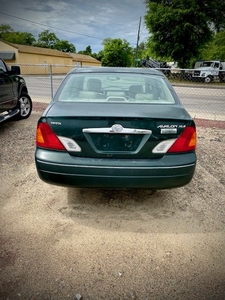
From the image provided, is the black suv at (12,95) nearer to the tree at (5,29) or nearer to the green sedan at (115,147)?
the green sedan at (115,147)

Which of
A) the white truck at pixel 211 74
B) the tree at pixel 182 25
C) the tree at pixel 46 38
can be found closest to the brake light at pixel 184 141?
the white truck at pixel 211 74

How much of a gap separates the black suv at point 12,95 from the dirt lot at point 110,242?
2519 mm

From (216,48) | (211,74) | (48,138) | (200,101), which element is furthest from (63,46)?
(48,138)

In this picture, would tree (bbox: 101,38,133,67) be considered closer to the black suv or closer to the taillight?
the black suv

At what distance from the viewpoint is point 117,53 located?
5400 cm

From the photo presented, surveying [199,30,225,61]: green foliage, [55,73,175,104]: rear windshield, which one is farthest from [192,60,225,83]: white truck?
[55,73,175,104]: rear windshield

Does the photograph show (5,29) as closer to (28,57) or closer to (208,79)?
(28,57)

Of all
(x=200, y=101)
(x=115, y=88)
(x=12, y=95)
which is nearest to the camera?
(x=115, y=88)

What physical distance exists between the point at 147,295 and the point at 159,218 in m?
0.99

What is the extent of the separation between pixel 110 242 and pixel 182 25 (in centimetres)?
2856

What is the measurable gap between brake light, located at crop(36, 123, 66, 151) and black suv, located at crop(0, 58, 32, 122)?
3361 millimetres

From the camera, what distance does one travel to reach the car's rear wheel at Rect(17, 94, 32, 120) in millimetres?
6520

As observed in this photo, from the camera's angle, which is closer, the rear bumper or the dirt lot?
the dirt lot

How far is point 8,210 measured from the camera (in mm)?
2793
